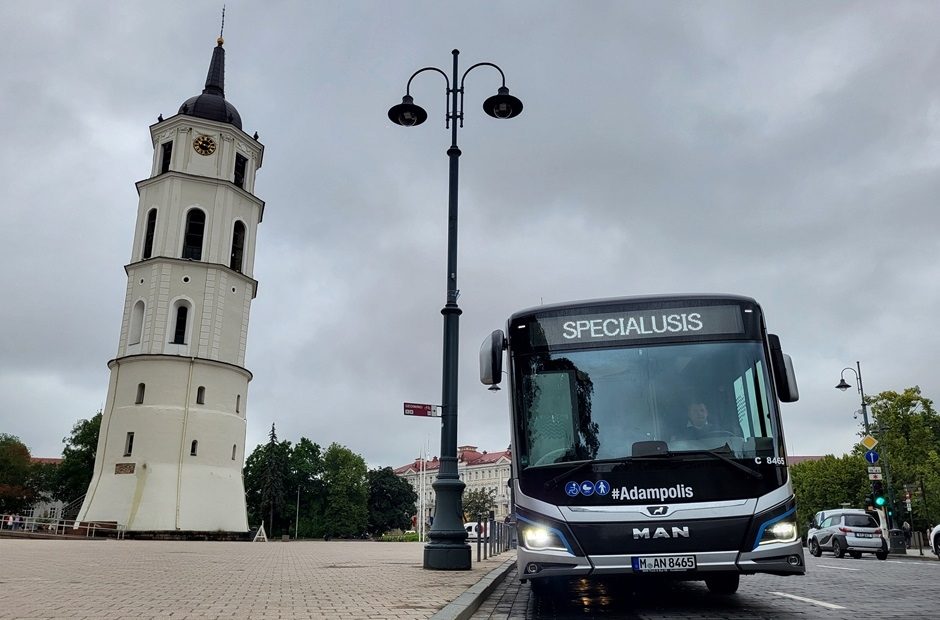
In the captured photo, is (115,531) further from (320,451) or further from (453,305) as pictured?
(320,451)

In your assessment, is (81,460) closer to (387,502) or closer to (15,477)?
(15,477)

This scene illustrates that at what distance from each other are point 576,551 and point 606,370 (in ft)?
5.69

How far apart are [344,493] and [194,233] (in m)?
51.5

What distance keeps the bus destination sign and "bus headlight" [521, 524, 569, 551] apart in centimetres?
186

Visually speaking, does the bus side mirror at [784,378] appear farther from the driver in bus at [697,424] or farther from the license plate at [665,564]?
the license plate at [665,564]

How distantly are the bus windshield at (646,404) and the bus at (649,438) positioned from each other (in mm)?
11

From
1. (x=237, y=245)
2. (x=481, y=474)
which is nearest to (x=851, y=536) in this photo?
(x=237, y=245)

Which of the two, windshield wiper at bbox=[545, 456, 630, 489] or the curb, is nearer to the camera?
the curb

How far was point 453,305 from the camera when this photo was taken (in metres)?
13.8

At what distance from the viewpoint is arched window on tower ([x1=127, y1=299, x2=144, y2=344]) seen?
40406 mm

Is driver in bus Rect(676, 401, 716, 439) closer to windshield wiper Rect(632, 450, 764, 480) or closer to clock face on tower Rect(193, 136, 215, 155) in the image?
windshield wiper Rect(632, 450, 764, 480)

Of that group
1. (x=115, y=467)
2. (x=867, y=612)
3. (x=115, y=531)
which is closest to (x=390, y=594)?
(x=867, y=612)

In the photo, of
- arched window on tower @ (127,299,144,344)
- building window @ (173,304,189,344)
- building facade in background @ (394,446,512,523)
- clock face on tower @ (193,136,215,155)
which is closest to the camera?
building window @ (173,304,189,344)

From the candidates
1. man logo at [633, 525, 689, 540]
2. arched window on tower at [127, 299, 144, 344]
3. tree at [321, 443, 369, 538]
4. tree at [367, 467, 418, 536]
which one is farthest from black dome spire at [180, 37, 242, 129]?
tree at [367, 467, 418, 536]
